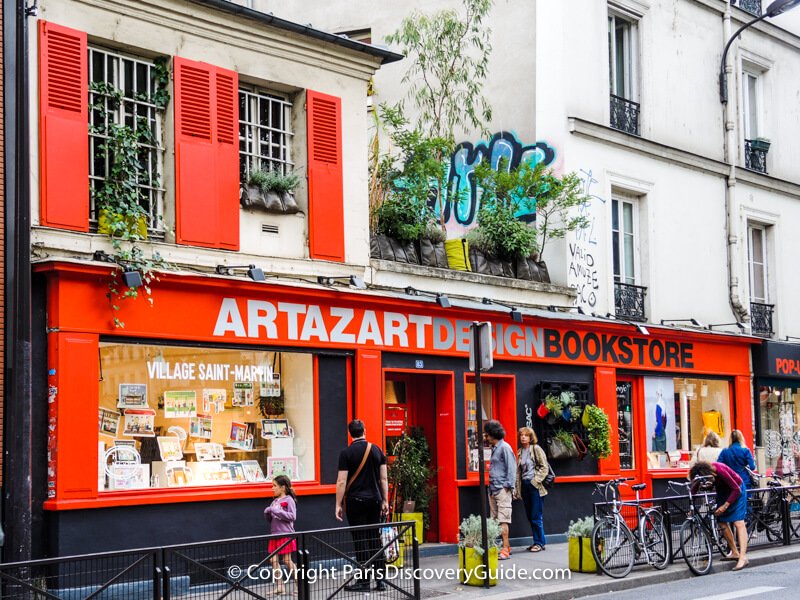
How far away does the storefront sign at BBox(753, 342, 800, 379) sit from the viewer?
2136 centimetres

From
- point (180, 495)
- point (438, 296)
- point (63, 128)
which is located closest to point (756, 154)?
point (438, 296)

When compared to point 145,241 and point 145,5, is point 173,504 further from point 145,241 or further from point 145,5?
point 145,5

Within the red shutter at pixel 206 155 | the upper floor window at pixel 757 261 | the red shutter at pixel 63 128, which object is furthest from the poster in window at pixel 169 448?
the upper floor window at pixel 757 261

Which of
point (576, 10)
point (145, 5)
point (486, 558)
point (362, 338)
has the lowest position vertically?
point (486, 558)

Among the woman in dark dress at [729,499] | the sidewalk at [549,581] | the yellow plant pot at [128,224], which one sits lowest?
the sidewalk at [549,581]

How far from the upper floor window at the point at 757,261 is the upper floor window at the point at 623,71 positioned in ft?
14.3

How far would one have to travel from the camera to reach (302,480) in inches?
543

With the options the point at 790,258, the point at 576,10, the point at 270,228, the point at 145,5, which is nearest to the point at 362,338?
the point at 270,228

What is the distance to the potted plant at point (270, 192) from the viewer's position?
44.6 ft

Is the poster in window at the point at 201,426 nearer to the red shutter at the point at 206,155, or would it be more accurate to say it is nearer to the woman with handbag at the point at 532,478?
the red shutter at the point at 206,155

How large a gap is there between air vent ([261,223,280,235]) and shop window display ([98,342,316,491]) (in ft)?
4.98

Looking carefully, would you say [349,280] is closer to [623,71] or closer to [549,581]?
[549,581]

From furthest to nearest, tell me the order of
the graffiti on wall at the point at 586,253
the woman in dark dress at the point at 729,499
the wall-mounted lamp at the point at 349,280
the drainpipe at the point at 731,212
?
the drainpipe at the point at 731,212
the graffiti on wall at the point at 586,253
the wall-mounted lamp at the point at 349,280
the woman in dark dress at the point at 729,499

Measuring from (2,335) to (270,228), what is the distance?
12.9 ft
